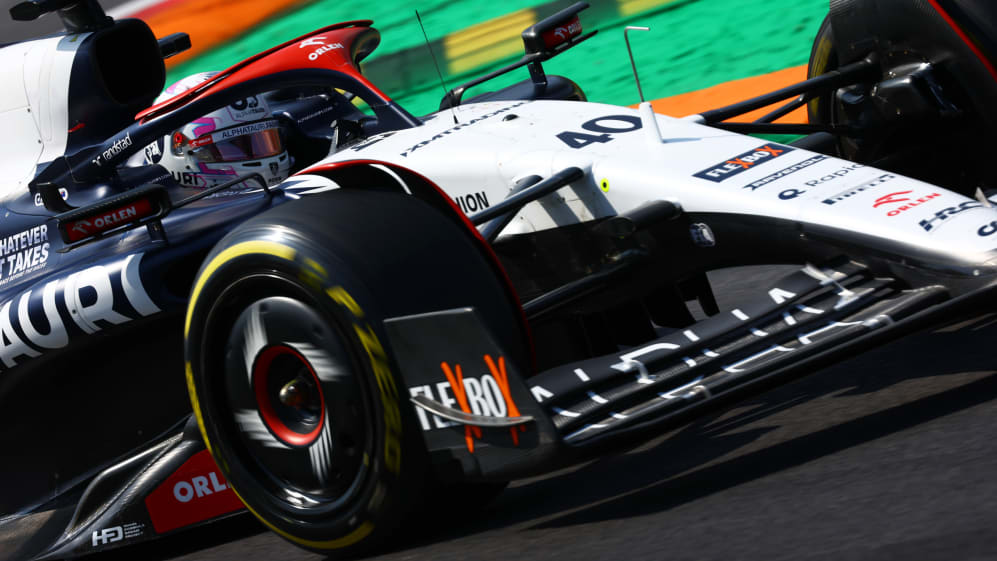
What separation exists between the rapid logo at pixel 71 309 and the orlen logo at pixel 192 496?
2.15ft

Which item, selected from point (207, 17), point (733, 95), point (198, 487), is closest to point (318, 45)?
point (198, 487)

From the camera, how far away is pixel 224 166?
18.1 ft

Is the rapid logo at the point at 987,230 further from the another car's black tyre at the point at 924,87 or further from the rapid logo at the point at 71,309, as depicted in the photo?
the rapid logo at the point at 71,309

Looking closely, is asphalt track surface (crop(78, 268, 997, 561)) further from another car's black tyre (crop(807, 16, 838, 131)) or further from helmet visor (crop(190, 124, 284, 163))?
helmet visor (crop(190, 124, 284, 163))

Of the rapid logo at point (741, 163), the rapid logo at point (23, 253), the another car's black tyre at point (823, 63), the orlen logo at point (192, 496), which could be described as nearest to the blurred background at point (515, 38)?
the another car's black tyre at point (823, 63)

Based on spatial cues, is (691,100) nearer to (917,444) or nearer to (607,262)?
(607,262)

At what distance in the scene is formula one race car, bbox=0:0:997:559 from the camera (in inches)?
116

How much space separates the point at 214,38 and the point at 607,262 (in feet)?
37.9

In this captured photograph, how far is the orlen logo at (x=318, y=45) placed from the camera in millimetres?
4797

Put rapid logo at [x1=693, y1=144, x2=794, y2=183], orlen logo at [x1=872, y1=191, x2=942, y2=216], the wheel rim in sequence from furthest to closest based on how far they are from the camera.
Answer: rapid logo at [x1=693, y1=144, x2=794, y2=183], orlen logo at [x1=872, y1=191, x2=942, y2=216], the wheel rim

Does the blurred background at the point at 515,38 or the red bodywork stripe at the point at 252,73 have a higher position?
the red bodywork stripe at the point at 252,73

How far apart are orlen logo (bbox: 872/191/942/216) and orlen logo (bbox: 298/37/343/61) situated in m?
2.36

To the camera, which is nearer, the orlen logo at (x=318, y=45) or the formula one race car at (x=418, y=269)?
the formula one race car at (x=418, y=269)

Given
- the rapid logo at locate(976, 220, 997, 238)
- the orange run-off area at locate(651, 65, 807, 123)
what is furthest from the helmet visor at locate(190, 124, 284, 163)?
the orange run-off area at locate(651, 65, 807, 123)
